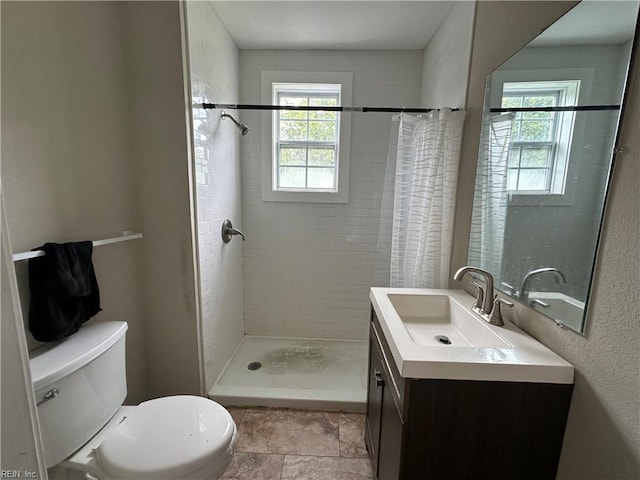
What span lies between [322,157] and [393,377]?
6.37 ft

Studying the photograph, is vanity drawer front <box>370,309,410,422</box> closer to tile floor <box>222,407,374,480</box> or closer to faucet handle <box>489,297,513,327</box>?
faucet handle <box>489,297,513,327</box>

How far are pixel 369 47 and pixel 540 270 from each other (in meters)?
2.09

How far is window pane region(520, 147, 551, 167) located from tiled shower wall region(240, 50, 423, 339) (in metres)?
1.38

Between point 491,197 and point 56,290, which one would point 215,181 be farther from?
point 491,197

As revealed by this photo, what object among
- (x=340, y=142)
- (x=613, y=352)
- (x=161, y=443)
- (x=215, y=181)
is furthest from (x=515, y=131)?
(x=161, y=443)

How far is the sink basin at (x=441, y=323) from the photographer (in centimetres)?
106

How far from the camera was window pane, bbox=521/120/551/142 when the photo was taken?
93 cm

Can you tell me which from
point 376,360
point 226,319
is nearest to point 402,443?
point 376,360

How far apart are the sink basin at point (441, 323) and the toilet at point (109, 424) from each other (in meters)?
0.88

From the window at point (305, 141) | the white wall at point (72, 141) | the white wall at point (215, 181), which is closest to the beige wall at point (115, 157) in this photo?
the white wall at point (72, 141)

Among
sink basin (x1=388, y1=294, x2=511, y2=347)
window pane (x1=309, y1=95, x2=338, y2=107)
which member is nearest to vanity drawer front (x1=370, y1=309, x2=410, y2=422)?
sink basin (x1=388, y1=294, x2=511, y2=347)

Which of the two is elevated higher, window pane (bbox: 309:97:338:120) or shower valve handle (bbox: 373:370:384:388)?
window pane (bbox: 309:97:338:120)

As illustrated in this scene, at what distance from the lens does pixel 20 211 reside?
0.96m

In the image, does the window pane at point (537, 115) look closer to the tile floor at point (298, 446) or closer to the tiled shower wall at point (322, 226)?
the tiled shower wall at point (322, 226)
